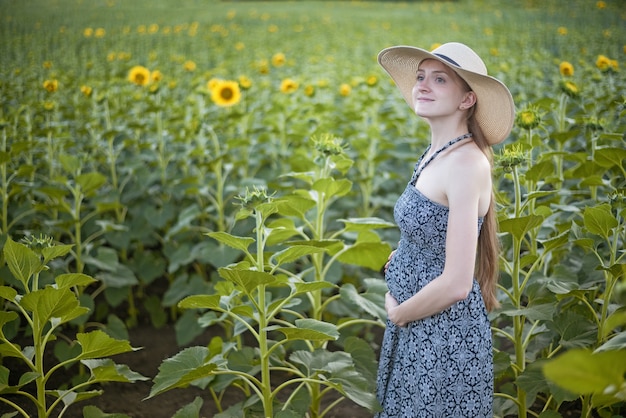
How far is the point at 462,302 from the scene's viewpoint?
1.61 metres

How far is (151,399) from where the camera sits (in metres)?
2.63

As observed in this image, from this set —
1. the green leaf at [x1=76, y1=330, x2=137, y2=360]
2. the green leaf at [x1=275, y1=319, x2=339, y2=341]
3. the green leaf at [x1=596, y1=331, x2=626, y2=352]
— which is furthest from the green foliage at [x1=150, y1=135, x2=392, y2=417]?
the green leaf at [x1=596, y1=331, x2=626, y2=352]

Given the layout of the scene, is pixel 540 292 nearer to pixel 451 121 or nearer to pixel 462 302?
pixel 462 302

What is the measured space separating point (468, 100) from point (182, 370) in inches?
37.6

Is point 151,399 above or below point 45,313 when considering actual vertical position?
below

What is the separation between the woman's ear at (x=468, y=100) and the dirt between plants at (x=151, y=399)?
134 centimetres

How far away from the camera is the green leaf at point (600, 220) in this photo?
174 centimetres

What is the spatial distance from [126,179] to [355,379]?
71.0 inches

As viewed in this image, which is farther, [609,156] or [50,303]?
[609,156]

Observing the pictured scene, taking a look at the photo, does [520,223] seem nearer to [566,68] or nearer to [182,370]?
[182,370]

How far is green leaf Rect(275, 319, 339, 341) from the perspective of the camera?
1665mm

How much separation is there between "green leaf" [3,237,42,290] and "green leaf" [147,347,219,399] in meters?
0.39

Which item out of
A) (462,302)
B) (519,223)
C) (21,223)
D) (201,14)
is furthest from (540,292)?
(201,14)

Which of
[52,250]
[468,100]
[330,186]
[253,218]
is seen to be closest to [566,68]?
[253,218]
